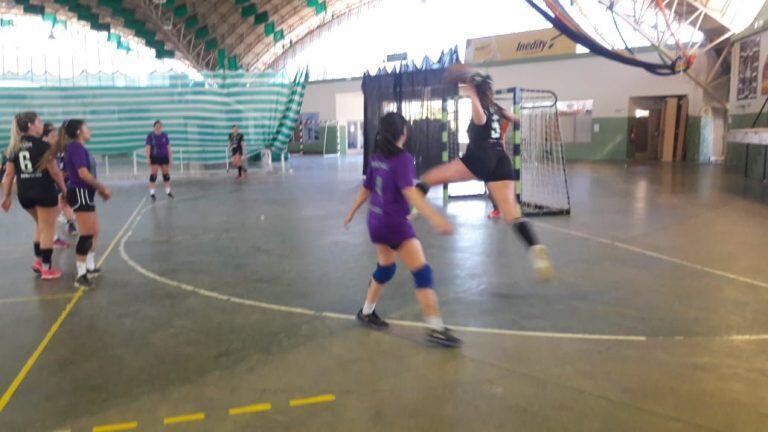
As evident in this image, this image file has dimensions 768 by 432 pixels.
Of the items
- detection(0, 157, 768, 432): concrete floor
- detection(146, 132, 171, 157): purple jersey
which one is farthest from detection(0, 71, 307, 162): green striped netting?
detection(0, 157, 768, 432): concrete floor

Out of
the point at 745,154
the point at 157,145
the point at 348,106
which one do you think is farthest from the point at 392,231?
the point at 348,106

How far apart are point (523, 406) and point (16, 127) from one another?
18.8 feet

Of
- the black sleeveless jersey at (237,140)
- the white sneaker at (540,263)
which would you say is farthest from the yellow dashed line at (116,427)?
the black sleeveless jersey at (237,140)

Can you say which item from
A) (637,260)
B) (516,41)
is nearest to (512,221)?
(637,260)

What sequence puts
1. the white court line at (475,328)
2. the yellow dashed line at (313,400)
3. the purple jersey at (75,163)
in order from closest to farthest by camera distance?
the yellow dashed line at (313,400) < the white court line at (475,328) < the purple jersey at (75,163)

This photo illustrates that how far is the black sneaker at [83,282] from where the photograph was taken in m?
6.18

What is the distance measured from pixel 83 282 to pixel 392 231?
3777 mm

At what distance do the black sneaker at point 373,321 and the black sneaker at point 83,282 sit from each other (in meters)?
3.11

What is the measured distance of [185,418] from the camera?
132 inches

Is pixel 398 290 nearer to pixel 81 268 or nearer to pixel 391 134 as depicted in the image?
pixel 391 134

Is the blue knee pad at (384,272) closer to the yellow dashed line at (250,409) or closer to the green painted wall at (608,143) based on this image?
the yellow dashed line at (250,409)

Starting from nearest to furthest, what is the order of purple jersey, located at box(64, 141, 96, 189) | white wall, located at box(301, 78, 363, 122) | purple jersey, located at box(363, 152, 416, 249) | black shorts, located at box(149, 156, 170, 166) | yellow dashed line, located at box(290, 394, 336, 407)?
yellow dashed line, located at box(290, 394, 336, 407) → purple jersey, located at box(363, 152, 416, 249) → purple jersey, located at box(64, 141, 96, 189) → black shorts, located at box(149, 156, 170, 166) → white wall, located at box(301, 78, 363, 122)

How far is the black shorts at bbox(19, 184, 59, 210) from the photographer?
249 inches

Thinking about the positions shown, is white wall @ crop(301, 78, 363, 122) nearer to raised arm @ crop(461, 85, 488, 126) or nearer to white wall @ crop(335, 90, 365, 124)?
white wall @ crop(335, 90, 365, 124)
